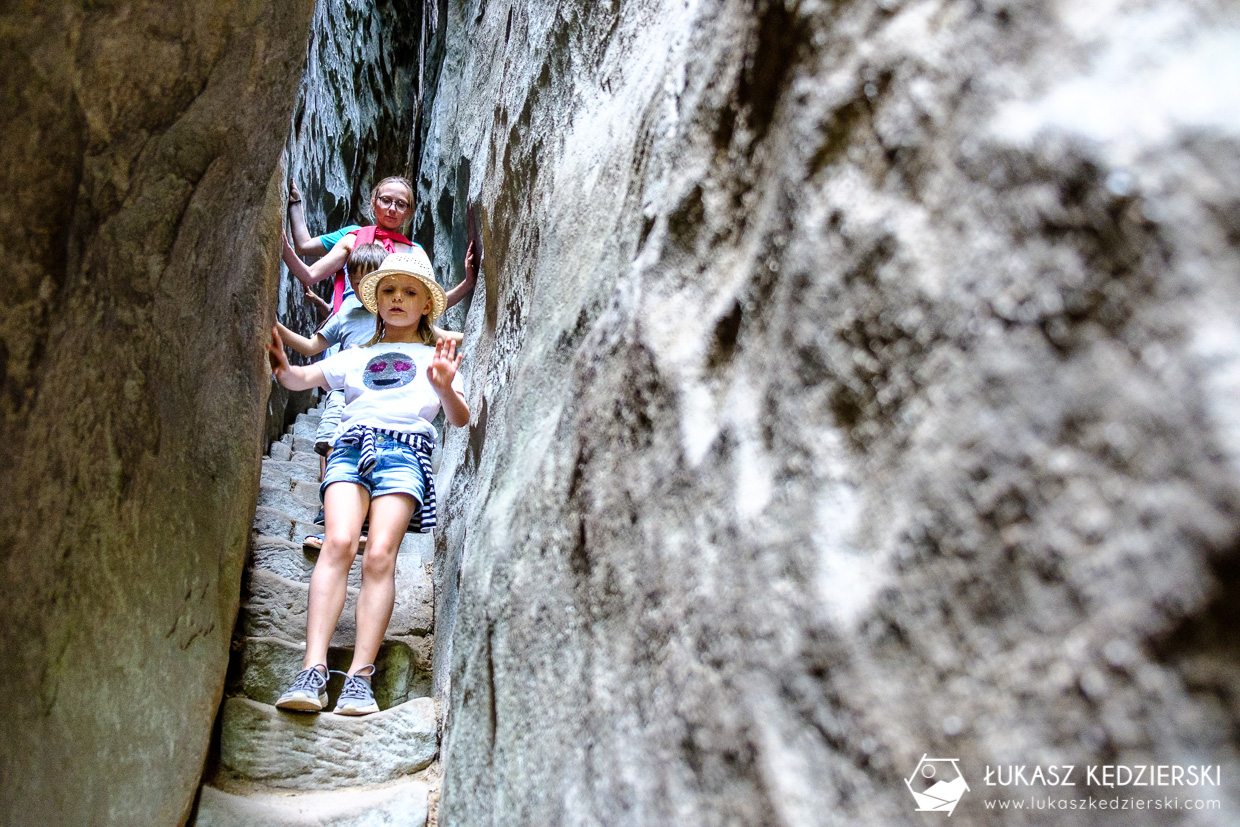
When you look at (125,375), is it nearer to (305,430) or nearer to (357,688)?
(357,688)

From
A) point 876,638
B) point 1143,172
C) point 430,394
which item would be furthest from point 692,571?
point 430,394

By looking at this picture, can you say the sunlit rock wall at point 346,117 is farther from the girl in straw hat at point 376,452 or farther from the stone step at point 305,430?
the girl in straw hat at point 376,452

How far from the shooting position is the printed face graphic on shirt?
2703mm

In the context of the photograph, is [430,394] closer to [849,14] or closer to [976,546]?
[849,14]

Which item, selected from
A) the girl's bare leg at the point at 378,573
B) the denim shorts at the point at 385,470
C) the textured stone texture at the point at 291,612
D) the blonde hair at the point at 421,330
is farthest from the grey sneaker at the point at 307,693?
the blonde hair at the point at 421,330

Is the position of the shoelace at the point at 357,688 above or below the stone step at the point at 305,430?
below

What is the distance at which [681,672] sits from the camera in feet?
3.05

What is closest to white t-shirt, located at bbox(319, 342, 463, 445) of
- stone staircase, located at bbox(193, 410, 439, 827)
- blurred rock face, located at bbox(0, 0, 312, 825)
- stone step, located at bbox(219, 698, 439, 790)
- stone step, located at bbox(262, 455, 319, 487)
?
blurred rock face, located at bbox(0, 0, 312, 825)

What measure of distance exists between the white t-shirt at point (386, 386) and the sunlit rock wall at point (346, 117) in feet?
6.14

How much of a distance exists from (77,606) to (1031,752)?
1558 millimetres

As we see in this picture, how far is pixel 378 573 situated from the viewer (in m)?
2.42

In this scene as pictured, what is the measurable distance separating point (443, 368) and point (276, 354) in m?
0.54

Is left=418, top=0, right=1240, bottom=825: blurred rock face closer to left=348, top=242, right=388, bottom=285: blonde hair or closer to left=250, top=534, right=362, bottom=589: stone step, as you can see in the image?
left=250, top=534, right=362, bottom=589: stone step

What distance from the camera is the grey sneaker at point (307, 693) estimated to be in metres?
2.17
